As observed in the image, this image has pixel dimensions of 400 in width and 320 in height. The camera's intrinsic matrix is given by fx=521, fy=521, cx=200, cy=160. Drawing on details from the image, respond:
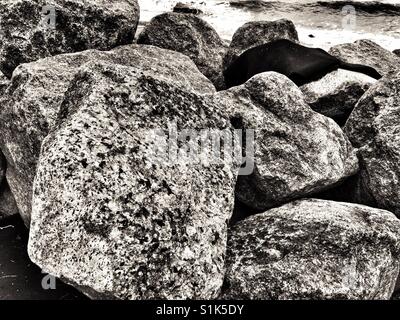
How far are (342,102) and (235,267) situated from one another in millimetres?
1892

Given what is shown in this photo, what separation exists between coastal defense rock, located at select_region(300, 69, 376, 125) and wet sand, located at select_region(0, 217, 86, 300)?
222cm

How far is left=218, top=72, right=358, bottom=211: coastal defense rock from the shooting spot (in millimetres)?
3090

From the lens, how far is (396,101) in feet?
11.1

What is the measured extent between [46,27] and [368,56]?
294 centimetres

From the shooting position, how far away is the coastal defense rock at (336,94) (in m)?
3.94

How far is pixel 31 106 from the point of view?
3016mm

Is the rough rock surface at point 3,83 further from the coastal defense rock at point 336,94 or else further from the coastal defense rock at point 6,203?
the coastal defense rock at point 336,94

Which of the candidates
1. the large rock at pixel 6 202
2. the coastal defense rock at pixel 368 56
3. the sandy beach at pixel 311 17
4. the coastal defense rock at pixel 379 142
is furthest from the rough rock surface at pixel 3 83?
the sandy beach at pixel 311 17

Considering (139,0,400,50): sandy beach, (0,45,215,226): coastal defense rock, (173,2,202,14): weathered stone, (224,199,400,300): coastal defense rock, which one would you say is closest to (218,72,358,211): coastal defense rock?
(224,199,400,300): coastal defense rock

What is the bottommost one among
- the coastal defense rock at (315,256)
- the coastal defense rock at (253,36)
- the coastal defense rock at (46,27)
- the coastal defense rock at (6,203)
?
the coastal defense rock at (6,203)

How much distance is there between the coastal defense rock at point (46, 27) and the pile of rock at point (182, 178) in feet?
0.03

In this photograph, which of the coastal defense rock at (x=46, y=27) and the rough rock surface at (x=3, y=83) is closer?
the rough rock surface at (x=3, y=83)

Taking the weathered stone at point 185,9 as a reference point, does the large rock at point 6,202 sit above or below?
above

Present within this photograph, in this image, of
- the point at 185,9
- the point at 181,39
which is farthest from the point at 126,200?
the point at 185,9
